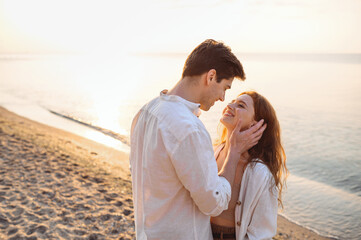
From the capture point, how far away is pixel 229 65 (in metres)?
2.20

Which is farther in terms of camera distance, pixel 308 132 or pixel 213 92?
pixel 308 132

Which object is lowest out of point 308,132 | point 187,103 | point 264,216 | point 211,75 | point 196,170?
point 308,132

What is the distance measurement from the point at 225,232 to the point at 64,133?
1180 centimetres

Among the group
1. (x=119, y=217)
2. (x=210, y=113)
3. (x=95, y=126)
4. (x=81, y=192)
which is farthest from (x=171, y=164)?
(x=210, y=113)

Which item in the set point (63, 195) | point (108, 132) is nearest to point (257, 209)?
point (63, 195)

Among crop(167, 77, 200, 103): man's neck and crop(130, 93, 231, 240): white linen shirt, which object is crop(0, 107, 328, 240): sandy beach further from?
crop(167, 77, 200, 103): man's neck

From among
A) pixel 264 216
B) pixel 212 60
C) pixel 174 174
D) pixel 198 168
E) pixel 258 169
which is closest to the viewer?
pixel 198 168

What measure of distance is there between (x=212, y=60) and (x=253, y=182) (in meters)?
1.14

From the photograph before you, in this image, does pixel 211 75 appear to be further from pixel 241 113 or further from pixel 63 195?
pixel 63 195

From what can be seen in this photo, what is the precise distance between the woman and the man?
1.71ft

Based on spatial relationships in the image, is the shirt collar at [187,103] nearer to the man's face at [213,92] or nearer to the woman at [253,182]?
the man's face at [213,92]

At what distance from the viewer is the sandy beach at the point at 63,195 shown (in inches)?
197

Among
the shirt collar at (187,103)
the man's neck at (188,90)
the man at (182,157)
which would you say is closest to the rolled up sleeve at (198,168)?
the man at (182,157)

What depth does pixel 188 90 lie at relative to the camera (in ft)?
7.02
